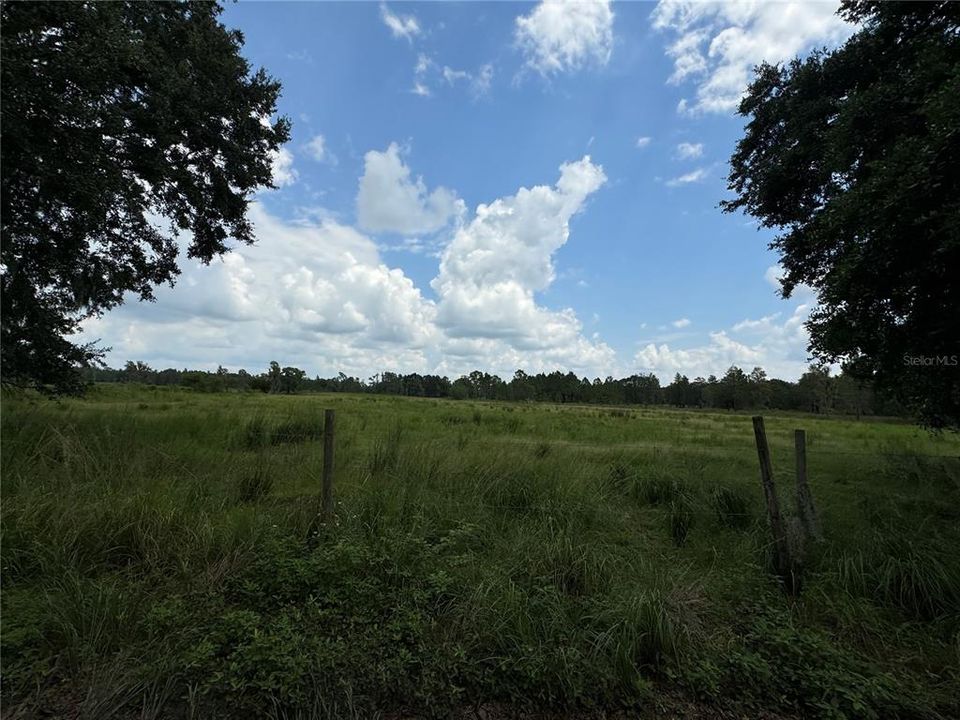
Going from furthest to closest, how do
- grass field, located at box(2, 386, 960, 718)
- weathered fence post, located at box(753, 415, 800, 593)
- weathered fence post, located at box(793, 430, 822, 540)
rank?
weathered fence post, located at box(793, 430, 822, 540), weathered fence post, located at box(753, 415, 800, 593), grass field, located at box(2, 386, 960, 718)

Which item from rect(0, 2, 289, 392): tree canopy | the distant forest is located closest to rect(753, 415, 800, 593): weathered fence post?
rect(0, 2, 289, 392): tree canopy

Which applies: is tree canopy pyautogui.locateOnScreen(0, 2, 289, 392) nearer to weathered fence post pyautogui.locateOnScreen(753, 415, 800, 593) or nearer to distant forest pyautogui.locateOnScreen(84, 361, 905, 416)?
weathered fence post pyautogui.locateOnScreen(753, 415, 800, 593)

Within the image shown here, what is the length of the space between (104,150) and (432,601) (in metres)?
8.54

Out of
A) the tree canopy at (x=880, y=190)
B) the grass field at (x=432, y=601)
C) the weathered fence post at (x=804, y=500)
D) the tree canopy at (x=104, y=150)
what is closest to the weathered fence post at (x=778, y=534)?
the grass field at (x=432, y=601)

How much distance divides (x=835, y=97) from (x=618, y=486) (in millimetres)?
8916

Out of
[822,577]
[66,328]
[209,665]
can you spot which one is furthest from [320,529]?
[66,328]

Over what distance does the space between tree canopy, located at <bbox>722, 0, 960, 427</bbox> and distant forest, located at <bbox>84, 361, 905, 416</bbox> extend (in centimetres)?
6728

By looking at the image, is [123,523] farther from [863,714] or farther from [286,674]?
[863,714]

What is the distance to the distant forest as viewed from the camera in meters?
81.2

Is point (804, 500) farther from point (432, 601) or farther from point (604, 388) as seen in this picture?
point (604, 388)

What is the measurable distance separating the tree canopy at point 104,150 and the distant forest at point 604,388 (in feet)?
197

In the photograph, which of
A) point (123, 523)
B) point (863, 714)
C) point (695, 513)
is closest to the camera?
point (863, 714)

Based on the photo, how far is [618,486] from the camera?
7.57 m

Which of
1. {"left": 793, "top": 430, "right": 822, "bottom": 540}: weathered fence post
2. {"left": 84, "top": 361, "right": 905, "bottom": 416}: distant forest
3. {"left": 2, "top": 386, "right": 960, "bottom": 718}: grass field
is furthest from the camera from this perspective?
{"left": 84, "top": 361, "right": 905, "bottom": 416}: distant forest
